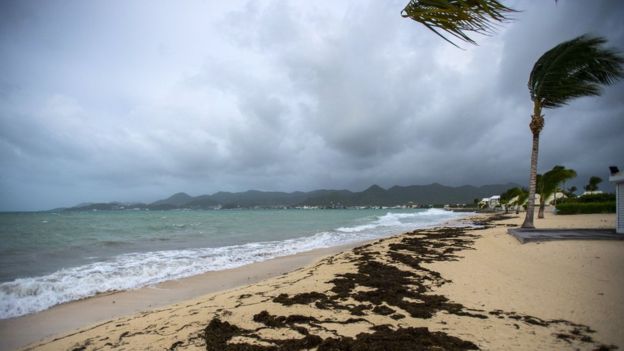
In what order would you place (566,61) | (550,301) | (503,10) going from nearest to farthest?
1. (503,10)
2. (550,301)
3. (566,61)

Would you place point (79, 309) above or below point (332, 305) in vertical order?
below

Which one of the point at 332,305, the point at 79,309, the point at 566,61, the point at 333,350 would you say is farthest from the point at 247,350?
the point at 566,61

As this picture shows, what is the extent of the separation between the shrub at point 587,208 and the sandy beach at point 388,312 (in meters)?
25.8

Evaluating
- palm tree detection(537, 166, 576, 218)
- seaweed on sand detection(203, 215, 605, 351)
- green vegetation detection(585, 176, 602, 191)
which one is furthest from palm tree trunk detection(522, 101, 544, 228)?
green vegetation detection(585, 176, 602, 191)

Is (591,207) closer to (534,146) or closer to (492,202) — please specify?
(534,146)

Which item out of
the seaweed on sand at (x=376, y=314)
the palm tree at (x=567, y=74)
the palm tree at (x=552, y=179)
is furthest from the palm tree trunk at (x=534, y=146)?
the palm tree at (x=552, y=179)

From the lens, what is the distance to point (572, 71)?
43.2ft

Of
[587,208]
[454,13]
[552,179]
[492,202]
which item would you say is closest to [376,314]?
[454,13]

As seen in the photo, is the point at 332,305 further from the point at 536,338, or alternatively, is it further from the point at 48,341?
the point at 48,341

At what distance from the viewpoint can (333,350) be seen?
11.6 feet

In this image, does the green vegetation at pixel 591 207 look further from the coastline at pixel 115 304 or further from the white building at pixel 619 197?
the coastline at pixel 115 304

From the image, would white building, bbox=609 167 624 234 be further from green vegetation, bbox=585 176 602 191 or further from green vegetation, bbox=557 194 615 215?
green vegetation, bbox=585 176 602 191

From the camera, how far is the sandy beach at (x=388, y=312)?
3812mm

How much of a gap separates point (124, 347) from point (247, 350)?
2.06m
